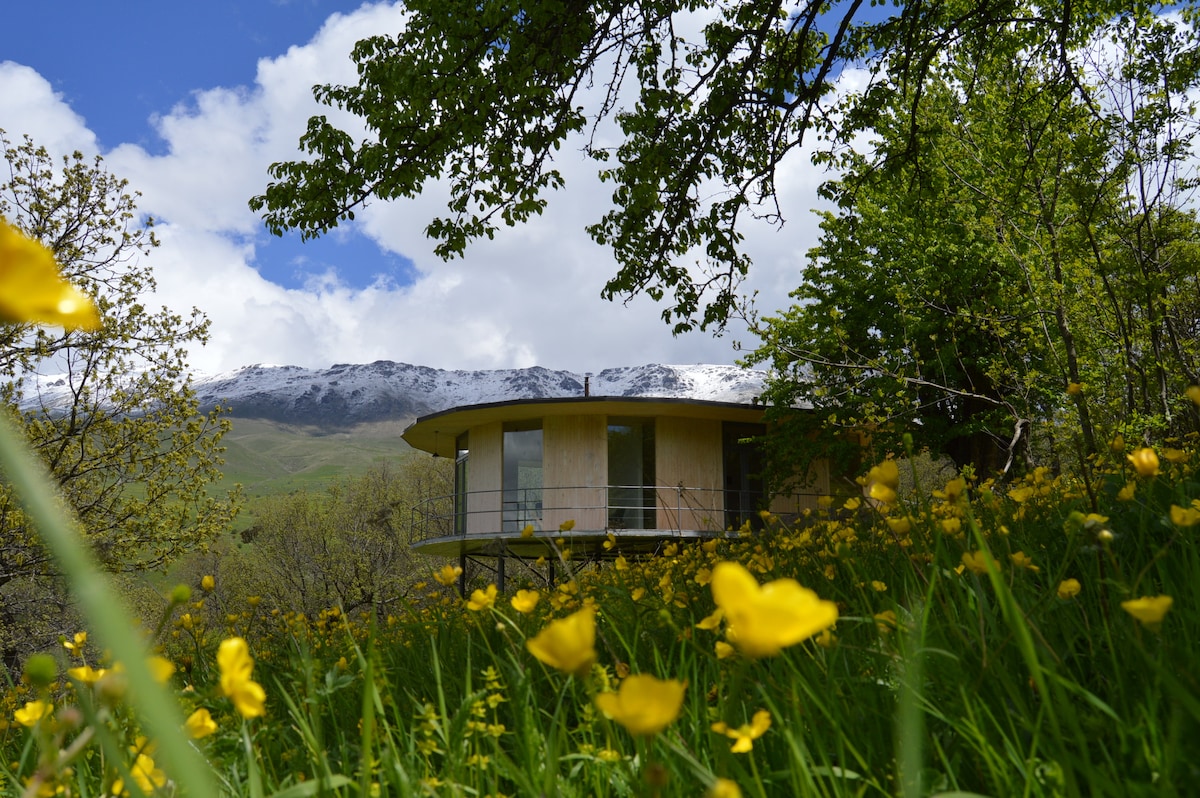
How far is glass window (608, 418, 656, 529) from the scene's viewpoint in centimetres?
1770

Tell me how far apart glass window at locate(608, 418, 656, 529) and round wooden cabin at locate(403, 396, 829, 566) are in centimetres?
2

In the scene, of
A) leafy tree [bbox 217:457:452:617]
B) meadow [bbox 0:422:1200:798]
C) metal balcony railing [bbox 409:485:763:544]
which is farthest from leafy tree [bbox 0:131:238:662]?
leafy tree [bbox 217:457:452:617]

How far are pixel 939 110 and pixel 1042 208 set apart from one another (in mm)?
1956

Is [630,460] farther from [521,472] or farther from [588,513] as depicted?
[521,472]

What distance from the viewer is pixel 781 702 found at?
1.64 metres

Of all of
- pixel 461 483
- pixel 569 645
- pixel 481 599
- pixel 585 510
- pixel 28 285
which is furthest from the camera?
pixel 461 483

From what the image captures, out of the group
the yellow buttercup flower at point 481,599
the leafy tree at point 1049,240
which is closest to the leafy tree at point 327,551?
the leafy tree at point 1049,240

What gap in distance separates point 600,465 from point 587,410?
1.26 metres

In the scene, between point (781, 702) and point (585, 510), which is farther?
point (585, 510)

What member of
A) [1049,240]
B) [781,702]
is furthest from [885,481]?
[1049,240]

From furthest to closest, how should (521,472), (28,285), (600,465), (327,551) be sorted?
(327,551) < (521,472) < (600,465) < (28,285)

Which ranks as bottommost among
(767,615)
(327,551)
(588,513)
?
(327,551)

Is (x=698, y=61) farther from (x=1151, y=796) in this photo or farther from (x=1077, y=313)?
(x=1151, y=796)

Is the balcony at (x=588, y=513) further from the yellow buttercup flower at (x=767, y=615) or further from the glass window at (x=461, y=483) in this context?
the yellow buttercup flower at (x=767, y=615)
